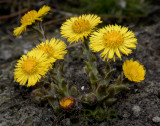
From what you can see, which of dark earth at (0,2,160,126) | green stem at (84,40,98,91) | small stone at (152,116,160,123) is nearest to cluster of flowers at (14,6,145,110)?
green stem at (84,40,98,91)

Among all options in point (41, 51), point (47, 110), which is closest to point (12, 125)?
point (47, 110)

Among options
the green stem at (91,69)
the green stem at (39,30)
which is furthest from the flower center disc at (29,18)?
the green stem at (91,69)

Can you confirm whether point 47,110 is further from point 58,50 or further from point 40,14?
point 40,14

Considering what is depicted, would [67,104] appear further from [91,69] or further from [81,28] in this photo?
[81,28]

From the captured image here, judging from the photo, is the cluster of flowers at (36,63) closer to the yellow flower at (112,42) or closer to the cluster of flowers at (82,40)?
the cluster of flowers at (82,40)

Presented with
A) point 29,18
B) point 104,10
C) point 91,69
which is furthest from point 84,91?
point 104,10
